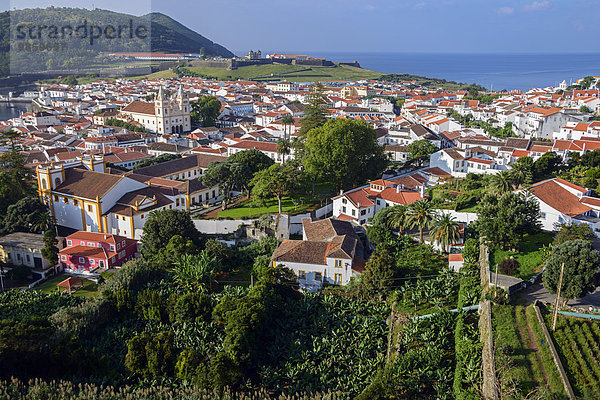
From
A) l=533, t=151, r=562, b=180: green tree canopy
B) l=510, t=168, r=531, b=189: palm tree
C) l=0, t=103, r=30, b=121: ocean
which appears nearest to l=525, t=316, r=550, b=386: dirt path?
l=510, t=168, r=531, b=189: palm tree

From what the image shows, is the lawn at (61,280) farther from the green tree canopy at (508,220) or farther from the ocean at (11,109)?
the ocean at (11,109)

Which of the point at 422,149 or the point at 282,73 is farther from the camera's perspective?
the point at 282,73

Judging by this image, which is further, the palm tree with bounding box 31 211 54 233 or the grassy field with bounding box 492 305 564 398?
the palm tree with bounding box 31 211 54 233

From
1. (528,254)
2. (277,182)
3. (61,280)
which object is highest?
(277,182)

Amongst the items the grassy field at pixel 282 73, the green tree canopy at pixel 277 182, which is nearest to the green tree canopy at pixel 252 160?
the green tree canopy at pixel 277 182

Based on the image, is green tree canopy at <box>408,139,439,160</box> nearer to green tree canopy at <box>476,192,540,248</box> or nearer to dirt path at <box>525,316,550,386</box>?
green tree canopy at <box>476,192,540,248</box>

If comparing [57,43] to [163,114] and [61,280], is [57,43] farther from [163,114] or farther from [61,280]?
[61,280]

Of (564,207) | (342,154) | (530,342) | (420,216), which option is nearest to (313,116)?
(342,154)
